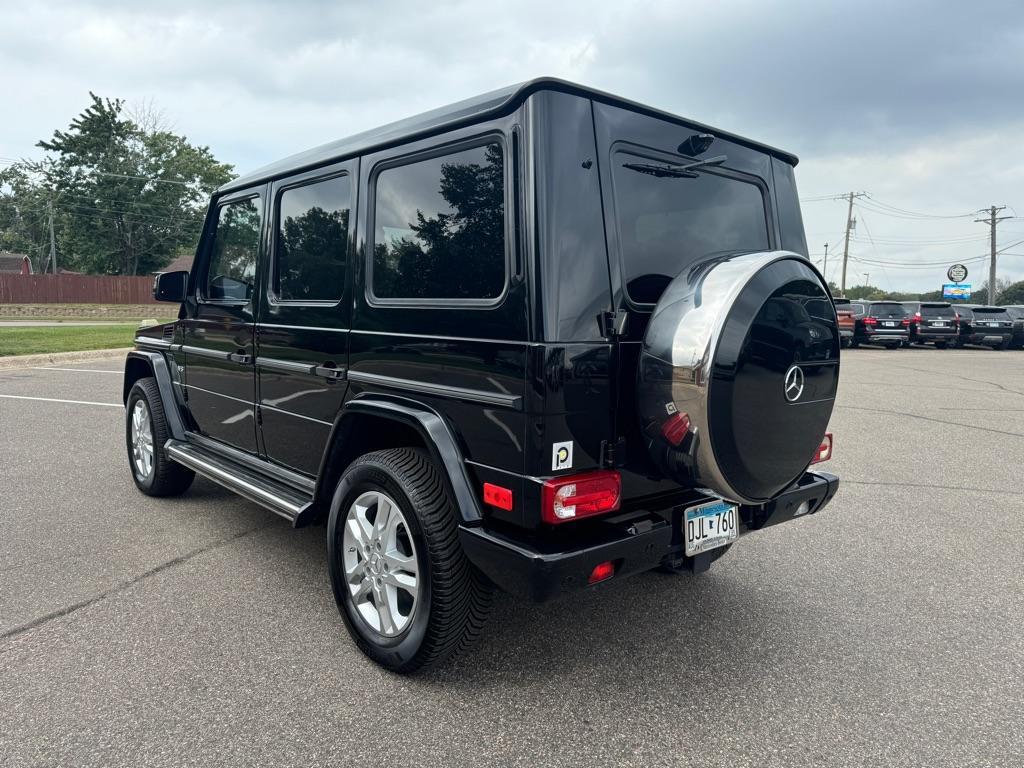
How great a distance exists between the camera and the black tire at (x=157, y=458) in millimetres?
4543

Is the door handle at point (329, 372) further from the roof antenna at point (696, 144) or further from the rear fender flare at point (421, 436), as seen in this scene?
the roof antenna at point (696, 144)

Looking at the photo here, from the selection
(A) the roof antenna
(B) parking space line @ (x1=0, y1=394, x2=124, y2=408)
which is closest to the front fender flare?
(A) the roof antenna

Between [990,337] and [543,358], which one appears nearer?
[543,358]

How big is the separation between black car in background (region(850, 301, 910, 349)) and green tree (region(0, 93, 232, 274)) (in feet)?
135

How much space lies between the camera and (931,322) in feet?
74.1

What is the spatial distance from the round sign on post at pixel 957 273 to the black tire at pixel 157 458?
45686 mm

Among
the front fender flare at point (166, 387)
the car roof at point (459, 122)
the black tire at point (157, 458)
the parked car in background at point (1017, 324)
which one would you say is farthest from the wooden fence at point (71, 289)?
the car roof at point (459, 122)

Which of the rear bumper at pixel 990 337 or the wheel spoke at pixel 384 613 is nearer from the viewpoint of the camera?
the wheel spoke at pixel 384 613

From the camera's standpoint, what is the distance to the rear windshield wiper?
2.63m

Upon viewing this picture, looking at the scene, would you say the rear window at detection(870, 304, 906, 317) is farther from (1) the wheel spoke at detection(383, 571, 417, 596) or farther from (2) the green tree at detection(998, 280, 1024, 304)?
(2) the green tree at detection(998, 280, 1024, 304)

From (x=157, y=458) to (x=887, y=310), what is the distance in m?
22.5

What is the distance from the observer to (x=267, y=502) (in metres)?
3.32

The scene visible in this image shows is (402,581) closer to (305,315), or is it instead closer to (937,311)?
(305,315)

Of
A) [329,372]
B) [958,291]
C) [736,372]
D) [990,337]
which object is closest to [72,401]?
[329,372]
